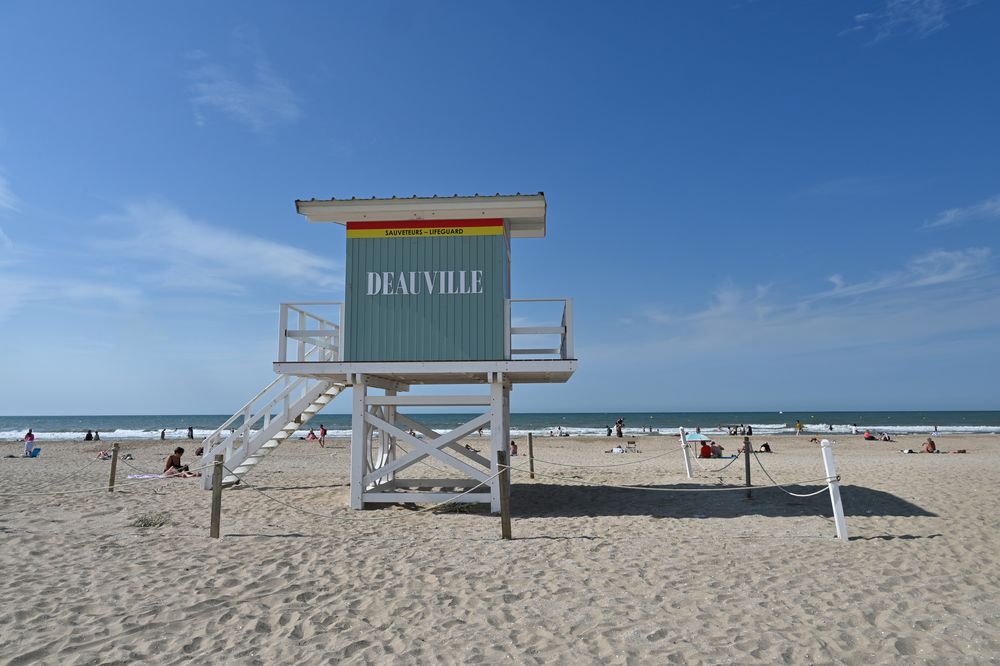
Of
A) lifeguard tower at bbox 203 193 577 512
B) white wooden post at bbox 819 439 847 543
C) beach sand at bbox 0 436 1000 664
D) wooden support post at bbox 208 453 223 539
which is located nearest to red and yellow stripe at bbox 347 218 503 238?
lifeguard tower at bbox 203 193 577 512

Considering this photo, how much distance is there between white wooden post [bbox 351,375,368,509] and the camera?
11742mm

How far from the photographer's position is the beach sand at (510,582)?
5156 millimetres

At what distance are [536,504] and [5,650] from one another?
910 centimetres

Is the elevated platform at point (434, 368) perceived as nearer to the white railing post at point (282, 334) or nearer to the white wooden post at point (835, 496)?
the white railing post at point (282, 334)

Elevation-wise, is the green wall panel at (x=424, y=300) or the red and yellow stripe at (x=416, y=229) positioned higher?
the red and yellow stripe at (x=416, y=229)

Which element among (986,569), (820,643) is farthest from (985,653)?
(986,569)

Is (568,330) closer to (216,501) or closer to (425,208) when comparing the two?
(425,208)

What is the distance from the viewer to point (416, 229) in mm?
11719

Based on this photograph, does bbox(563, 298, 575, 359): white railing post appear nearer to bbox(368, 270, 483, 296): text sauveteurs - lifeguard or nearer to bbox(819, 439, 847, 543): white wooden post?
bbox(368, 270, 483, 296): text sauveteurs - lifeguard

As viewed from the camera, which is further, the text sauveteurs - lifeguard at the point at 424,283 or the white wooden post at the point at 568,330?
the text sauveteurs - lifeguard at the point at 424,283

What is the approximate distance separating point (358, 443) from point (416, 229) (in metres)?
4.20

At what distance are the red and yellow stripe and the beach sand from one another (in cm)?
516

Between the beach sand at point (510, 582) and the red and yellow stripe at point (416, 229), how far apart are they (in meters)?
5.16

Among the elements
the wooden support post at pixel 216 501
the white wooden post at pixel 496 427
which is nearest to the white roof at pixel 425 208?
the white wooden post at pixel 496 427
